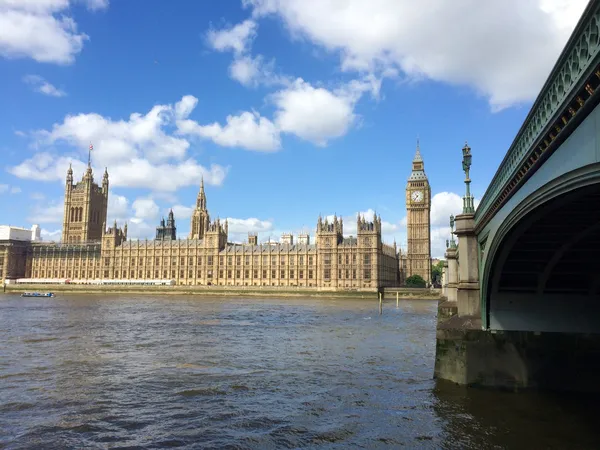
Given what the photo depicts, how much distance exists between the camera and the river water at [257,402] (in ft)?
42.7

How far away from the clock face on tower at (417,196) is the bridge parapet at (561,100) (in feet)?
427

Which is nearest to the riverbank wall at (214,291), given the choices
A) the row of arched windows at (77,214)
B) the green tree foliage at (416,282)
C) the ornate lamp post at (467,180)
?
the green tree foliage at (416,282)

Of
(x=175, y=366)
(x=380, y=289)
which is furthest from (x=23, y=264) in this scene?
(x=175, y=366)

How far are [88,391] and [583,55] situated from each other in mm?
17652

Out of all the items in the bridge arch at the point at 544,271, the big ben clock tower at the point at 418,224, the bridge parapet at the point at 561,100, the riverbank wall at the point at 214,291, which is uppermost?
the big ben clock tower at the point at 418,224

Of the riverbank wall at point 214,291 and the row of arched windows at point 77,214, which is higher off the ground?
the row of arched windows at point 77,214

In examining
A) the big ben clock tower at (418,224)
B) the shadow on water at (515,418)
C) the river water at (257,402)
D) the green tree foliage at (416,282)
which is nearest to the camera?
the shadow on water at (515,418)

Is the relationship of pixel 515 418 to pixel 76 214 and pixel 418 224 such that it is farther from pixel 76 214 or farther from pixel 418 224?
pixel 76 214

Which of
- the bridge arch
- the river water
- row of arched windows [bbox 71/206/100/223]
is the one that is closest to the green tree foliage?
the river water

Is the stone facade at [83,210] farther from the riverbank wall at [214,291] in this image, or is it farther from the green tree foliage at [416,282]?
the green tree foliage at [416,282]

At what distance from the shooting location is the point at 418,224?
137875 mm

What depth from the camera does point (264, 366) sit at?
2300 cm

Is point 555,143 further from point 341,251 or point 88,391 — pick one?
point 341,251

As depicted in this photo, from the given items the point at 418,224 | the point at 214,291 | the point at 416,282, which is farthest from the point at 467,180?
the point at 418,224
